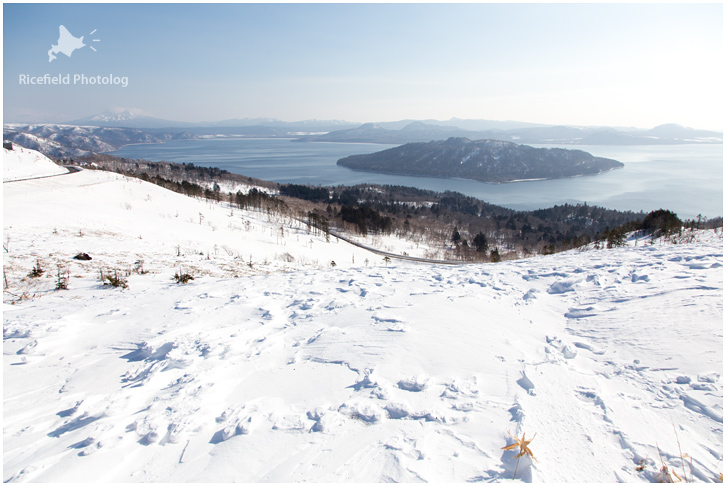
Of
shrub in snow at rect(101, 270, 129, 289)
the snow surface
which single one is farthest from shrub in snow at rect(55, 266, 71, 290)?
shrub in snow at rect(101, 270, 129, 289)

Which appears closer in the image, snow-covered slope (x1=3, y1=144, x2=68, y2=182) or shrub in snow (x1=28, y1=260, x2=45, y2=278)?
shrub in snow (x1=28, y1=260, x2=45, y2=278)

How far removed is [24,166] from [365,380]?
42.9 meters

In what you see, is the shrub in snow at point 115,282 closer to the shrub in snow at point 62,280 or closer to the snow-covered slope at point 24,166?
the shrub in snow at point 62,280

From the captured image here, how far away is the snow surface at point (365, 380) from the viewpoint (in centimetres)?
260

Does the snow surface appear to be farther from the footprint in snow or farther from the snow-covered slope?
the snow-covered slope

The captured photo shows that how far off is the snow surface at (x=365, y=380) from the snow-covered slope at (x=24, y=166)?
30.0m

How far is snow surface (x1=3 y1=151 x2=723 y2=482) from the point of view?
8.54ft

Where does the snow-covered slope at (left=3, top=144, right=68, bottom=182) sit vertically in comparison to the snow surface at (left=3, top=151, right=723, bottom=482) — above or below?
above

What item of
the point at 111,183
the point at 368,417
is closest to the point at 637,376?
the point at 368,417

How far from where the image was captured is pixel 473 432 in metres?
2.88

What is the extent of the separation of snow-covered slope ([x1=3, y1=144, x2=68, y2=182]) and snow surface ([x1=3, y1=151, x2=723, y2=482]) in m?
30.0

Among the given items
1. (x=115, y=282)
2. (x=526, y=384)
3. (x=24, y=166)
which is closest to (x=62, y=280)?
(x=115, y=282)

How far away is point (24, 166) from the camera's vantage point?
3017 cm

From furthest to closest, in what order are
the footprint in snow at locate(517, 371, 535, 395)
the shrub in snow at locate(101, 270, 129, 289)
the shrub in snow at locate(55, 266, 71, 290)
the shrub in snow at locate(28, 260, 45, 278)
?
the shrub in snow at locate(28, 260, 45, 278)
the shrub in snow at locate(101, 270, 129, 289)
the shrub in snow at locate(55, 266, 71, 290)
the footprint in snow at locate(517, 371, 535, 395)
